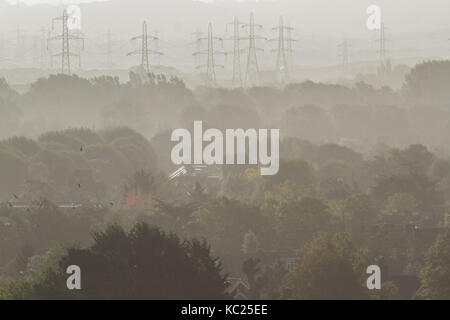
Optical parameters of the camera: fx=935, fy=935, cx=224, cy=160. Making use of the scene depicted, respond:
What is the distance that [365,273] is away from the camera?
59781 millimetres

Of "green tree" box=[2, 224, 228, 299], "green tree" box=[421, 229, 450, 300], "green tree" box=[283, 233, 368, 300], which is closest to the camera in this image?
"green tree" box=[2, 224, 228, 299]

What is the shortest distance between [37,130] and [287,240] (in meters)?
90.2

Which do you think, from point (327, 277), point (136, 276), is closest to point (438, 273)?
point (327, 277)

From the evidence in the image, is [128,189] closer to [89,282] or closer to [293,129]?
[89,282]

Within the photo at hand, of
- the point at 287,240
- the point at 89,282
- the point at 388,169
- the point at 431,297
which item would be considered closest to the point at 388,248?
the point at 287,240

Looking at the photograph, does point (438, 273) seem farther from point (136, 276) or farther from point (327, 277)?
point (136, 276)

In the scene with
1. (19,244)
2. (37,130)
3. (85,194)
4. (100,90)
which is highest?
(100,90)

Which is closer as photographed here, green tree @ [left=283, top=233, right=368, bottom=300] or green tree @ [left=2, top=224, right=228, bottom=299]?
green tree @ [left=2, top=224, right=228, bottom=299]

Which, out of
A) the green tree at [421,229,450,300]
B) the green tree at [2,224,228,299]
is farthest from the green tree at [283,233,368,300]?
the green tree at [2,224,228,299]

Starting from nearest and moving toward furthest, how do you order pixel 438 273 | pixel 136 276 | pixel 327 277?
pixel 136 276
pixel 327 277
pixel 438 273

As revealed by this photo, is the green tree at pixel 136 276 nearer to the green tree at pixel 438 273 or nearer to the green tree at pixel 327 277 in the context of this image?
the green tree at pixel 327 277

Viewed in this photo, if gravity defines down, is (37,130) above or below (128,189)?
above

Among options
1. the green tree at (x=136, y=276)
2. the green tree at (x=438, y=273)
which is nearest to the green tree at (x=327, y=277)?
the green tree at (x=438, y=273)

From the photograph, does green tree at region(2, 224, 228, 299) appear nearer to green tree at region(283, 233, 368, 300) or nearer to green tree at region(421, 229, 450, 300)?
green tree at region(283, 233, 368, 300)
